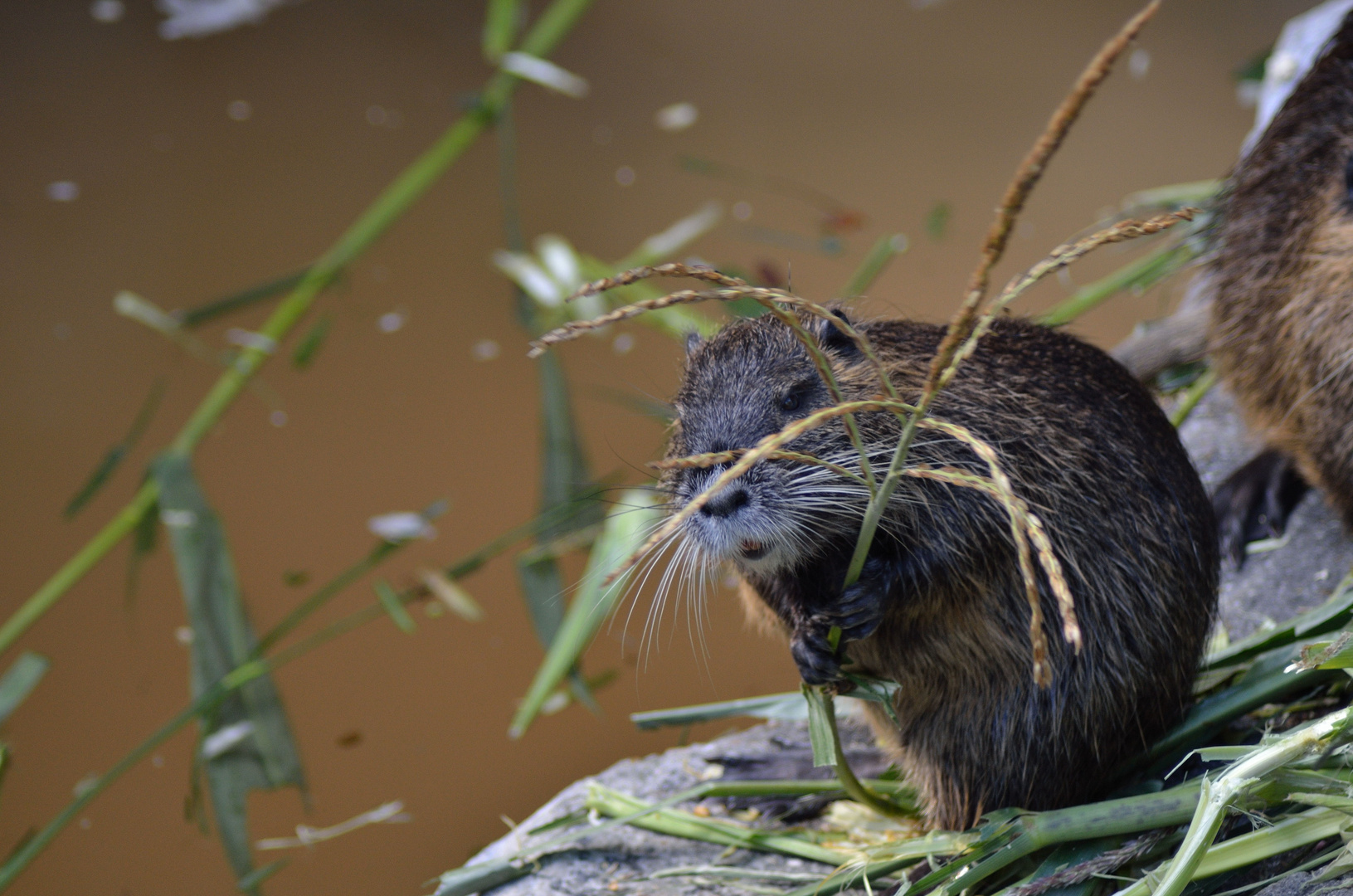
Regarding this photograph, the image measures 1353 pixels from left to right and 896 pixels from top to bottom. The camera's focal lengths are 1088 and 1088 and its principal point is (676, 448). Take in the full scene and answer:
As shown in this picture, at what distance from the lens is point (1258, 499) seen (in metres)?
2.23

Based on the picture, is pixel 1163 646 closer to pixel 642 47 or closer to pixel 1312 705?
pixel 1312 705

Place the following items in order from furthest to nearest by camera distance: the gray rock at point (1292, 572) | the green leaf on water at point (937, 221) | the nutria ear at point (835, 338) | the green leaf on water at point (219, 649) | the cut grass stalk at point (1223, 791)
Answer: the green leaf on water at point (937, 221), the green leaf on water at point (219, 649), the gray rock at point (1292, 572), the nutria ear at point (835, 338), the cut grass stalk at point (1223, 791)

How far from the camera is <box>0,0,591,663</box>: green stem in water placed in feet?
8.94

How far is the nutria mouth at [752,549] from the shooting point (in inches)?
51.5

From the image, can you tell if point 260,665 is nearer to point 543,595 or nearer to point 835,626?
point 543,595

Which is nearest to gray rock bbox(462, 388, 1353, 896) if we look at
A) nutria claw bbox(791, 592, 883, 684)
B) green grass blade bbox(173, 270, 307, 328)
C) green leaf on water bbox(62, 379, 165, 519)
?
nutria claw bbox(791, 592, 883, 684)

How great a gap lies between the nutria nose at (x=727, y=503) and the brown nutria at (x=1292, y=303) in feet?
3.90

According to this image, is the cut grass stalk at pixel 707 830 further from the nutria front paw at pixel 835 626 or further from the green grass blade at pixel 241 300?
the green grass blade at pixel 241 300

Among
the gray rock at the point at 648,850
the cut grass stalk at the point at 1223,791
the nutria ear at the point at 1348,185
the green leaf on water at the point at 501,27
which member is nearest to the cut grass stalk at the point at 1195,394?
the nutria ear at the point at 1348,185

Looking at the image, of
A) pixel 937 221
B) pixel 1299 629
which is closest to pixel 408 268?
pixel 937 221

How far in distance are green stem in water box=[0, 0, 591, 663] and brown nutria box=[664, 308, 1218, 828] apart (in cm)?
157

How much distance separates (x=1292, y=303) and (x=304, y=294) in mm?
2299

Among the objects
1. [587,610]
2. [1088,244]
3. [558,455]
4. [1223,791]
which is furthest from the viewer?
[558,455]

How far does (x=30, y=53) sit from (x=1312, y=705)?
3.86 m
